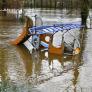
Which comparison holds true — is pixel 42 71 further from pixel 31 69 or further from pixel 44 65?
pixel 44 65

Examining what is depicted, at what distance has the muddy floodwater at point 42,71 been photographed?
433 inches

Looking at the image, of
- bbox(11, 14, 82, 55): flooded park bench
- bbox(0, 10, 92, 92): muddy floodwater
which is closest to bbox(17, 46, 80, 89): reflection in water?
bbox(0, 10, 92, 92): muddy floodwater

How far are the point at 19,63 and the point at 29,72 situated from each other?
Result: 5.48 ft

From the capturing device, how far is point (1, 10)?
44094 mm

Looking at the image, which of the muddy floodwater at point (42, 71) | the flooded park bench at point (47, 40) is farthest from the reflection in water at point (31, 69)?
the flooded park bench at point (47, 40)

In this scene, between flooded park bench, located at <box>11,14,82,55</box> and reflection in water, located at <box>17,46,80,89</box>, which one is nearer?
reflection in water, located at <box>17,46,80,89</box>

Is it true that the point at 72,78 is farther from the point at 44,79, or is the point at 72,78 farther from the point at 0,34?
the point at 0,34

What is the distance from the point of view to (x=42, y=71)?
1344 cm

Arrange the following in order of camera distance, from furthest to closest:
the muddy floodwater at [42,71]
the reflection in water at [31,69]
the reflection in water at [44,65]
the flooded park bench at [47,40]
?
the flooded park bench at [47,40] < the reflection in water at [44,65] < the reflection in water at [31,69] < the muddy floodwater at [42,71]

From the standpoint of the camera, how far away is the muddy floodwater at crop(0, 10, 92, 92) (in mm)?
11008

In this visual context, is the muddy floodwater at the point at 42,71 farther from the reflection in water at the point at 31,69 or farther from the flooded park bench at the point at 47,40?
the flooded park bench at the point at 47,40

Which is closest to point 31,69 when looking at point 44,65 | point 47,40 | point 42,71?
point 42,71

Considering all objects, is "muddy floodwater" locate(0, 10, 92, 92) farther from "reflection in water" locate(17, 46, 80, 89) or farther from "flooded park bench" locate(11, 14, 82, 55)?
"flooded park bench" locate(11, 14, 82, 55)

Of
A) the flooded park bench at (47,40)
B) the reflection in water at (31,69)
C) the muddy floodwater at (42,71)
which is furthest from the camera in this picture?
the flooded park bench at (47,40)
